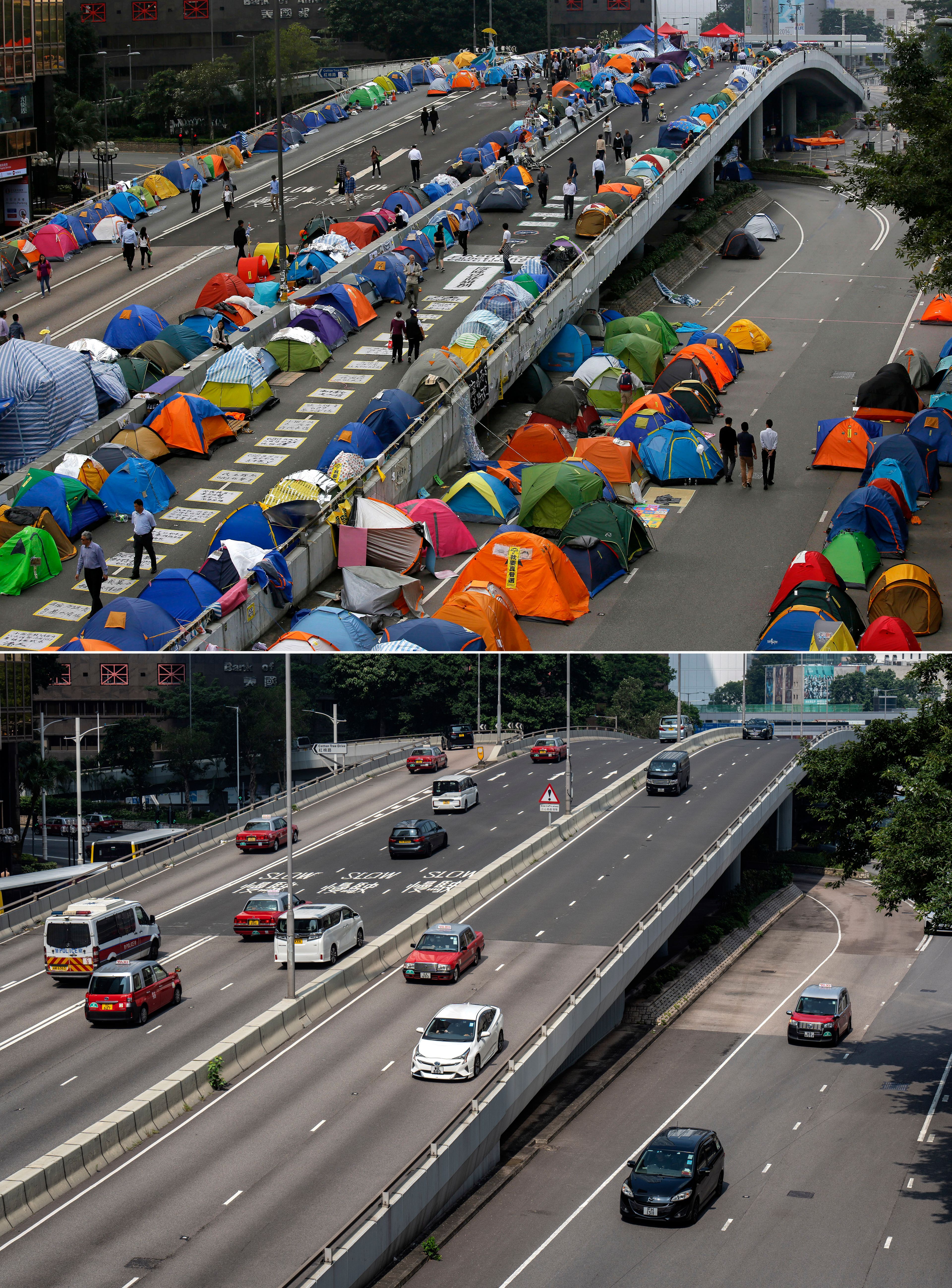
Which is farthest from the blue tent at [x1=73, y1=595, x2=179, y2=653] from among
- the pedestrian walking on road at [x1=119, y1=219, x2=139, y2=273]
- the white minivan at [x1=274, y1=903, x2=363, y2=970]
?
the pedestrian walking on road at [x1=119, y1=219, x2=139, y2=273]

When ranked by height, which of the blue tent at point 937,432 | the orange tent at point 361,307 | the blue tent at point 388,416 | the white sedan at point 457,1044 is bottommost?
the white sedan at point 457,1044

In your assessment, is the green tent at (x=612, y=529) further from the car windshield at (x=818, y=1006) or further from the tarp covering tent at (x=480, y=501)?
the car windshield at (x=818, y=1006)

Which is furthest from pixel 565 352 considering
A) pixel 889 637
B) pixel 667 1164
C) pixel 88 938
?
pixel 667 1164

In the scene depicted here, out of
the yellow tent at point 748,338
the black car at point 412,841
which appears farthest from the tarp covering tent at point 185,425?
the yellow tent at point 748,338

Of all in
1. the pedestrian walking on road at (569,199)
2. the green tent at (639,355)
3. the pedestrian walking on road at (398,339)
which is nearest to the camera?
the pedestrian walking on road at (398,339)

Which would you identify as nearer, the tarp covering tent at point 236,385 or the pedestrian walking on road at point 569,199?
the tarp covering tent at point 236,385
